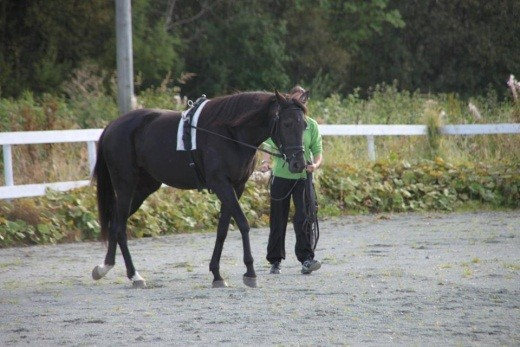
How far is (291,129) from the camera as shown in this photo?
412 inches

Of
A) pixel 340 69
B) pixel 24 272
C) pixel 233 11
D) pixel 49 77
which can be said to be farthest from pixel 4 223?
pixel 340 69

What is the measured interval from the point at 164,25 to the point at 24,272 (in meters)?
25.2

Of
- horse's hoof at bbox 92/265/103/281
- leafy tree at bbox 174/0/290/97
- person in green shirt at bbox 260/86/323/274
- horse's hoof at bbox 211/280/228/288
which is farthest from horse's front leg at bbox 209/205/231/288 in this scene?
leafy tree at bbox 174/0/290/97

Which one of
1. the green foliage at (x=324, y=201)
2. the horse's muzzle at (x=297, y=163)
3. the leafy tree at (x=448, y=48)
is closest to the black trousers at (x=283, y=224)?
the horse's muzzle at (x=297, y=163)

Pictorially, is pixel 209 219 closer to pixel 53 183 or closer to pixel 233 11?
pixel 53 183

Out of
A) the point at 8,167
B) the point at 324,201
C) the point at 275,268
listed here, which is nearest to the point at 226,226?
the point at 275,268

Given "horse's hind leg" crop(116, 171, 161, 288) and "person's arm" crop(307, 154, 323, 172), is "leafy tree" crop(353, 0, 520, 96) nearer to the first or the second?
"person's arm" crop(307, 154, 323, 172)

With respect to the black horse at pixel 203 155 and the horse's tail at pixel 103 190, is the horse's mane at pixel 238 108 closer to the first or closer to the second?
the black horse at pixel 203 155

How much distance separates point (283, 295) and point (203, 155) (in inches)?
70.6

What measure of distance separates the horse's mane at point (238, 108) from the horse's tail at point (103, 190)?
137cm

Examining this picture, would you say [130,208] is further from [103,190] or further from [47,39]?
[47,39]

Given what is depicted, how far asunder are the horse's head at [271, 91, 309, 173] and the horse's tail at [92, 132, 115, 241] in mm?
2141

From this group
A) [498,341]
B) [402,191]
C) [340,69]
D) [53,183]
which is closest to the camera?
[498,341]

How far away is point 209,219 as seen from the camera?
631 inches
